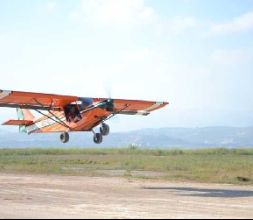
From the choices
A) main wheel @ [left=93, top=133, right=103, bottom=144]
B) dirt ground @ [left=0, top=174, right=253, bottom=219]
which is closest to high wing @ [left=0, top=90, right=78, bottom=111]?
main wheel @ [left=93, top=133, right=103, bottom=144]

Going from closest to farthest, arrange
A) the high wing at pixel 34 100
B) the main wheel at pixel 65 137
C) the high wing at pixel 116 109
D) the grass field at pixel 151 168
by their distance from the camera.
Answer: the high wing at pixel 34 100 < the high wing at pixel 116 109 < the main wheel at pixel 65 137 < the grass field at pixel 151 168

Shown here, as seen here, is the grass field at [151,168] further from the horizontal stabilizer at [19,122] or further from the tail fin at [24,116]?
the horizontal stabilizer at [19,122]

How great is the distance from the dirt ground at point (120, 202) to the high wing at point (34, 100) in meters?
4.02

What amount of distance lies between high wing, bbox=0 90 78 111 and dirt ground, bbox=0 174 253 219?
4015 mm

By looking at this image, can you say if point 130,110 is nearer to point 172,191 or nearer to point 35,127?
point 35,127

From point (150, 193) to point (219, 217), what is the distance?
904cm

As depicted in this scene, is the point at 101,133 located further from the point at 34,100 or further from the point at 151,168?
the point at 151,168

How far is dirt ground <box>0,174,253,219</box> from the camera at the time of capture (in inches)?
653

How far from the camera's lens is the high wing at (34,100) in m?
27.6

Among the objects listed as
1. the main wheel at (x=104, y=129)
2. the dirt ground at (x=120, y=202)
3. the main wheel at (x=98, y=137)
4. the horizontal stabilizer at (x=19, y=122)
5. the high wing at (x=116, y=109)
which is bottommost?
the dirt ground at (x=120, y=202)

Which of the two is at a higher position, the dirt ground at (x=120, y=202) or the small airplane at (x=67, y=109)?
the small airplane at (x=67, y=109)

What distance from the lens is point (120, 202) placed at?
2044cm

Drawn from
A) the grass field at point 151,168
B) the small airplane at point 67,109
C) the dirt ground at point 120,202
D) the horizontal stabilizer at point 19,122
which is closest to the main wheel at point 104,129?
the small airplane at point 67,109

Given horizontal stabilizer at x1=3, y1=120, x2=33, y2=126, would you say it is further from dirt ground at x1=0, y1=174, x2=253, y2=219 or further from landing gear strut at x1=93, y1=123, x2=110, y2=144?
landing gear strut at x1=93, y1=123, x2=110, y2=144
